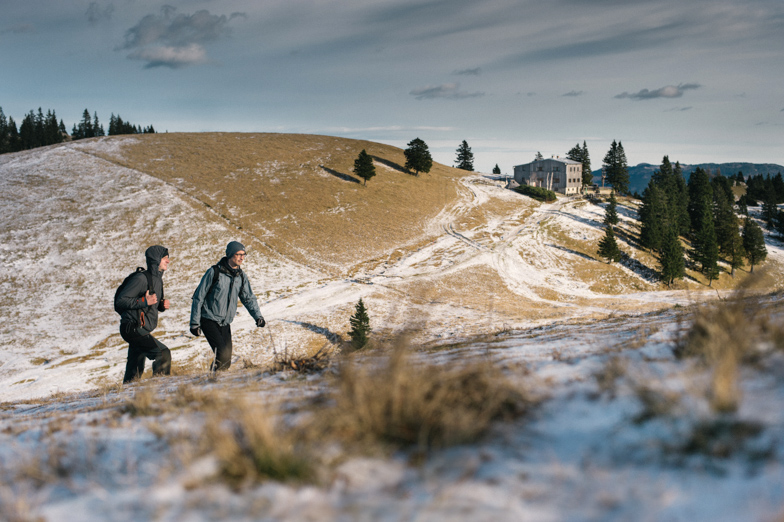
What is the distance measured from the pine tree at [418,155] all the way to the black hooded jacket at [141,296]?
186 ft

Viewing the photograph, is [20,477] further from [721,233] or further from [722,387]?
[721,233]

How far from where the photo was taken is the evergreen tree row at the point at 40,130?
293ft

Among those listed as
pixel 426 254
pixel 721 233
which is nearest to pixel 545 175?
pixel 721 233

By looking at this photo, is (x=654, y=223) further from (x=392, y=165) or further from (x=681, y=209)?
(x=392, y=165)

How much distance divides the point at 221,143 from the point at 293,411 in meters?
69.2

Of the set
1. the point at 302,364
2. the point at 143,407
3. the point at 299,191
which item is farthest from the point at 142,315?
the point at 299,191

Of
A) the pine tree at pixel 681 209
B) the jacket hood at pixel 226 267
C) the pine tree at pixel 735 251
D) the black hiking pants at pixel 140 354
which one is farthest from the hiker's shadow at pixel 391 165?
the black hiking pants at pixel 140 354

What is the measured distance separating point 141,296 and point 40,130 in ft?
377

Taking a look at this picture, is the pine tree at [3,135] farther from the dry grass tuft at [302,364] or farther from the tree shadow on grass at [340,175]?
the dry grass tuft at [302,364]

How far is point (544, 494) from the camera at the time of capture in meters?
2.00

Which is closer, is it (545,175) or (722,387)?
(722,387)

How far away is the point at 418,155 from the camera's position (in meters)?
61.8

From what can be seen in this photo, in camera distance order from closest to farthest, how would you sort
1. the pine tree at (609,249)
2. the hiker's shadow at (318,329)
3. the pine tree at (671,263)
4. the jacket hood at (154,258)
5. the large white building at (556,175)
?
the jacket hood at (154,258)
the hiker's shadow at (318,329)
the pine tree at (671,263)
the pine tree at (609,249)
the large white building at (556,175)

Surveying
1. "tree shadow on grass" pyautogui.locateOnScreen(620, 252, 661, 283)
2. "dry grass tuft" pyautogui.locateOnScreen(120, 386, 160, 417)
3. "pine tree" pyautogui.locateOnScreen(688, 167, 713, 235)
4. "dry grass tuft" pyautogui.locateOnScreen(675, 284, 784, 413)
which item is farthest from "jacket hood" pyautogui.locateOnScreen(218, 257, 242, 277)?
"pine tree" pyautogui.locateOnScreen(688, 167, 713, 235)
